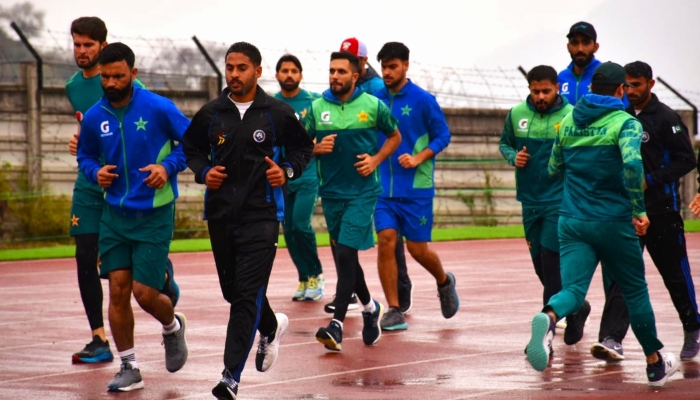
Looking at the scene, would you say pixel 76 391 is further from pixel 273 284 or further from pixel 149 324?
pixel 273 284

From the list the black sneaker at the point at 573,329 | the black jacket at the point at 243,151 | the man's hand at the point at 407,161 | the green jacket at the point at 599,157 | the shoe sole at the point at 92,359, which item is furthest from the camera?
the man's hand at the point at 407,161

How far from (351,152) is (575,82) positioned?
6.69 ft

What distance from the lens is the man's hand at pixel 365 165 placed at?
9914 mm

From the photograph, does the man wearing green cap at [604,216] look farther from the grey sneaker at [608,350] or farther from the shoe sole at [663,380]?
the grey sneaker at [608,350]

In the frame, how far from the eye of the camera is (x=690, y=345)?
885cm

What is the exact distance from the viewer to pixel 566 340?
30.7 ft

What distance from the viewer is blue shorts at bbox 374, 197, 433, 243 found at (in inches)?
420

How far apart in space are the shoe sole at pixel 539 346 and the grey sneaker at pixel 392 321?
3.13m

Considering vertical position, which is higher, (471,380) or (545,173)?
(545,173)

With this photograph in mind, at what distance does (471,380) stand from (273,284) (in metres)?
6.99

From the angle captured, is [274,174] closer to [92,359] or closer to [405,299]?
[92,359]

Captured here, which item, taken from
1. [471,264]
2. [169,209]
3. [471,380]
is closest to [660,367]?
[471,380]

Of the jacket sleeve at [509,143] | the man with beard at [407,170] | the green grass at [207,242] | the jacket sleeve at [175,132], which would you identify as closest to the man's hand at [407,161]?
the man with beard at [407,170]

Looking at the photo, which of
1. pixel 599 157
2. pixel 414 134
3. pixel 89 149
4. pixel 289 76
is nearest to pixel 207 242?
pixel 289 76
